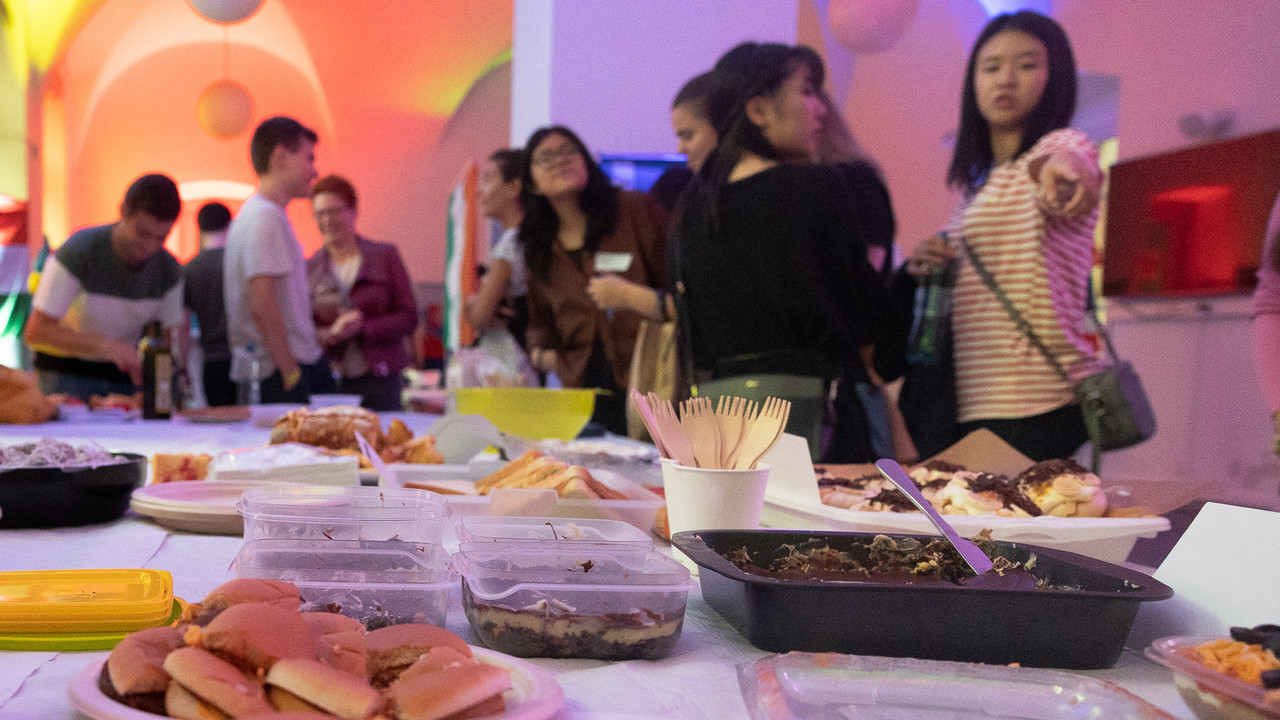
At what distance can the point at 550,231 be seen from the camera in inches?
124

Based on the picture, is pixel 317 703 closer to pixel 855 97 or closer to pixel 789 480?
pixel 789 480

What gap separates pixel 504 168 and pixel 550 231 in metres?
0.66

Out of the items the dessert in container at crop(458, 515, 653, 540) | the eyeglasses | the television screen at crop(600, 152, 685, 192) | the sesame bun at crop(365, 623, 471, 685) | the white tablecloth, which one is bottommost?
the white tablecloth

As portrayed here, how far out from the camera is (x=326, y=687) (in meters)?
0.47

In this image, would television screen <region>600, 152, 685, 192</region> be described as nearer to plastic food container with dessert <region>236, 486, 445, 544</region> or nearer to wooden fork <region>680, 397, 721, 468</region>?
wooden fork <region>680, 397, 721, 468</region>

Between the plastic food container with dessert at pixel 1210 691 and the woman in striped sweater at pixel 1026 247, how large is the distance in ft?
4.83

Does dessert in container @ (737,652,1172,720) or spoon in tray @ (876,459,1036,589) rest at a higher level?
spoon in tray @ (876,459,1036,589)

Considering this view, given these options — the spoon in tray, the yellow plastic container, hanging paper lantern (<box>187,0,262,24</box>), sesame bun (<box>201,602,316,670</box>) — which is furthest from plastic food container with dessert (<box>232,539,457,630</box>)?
hanging paper lantern (<box>187,0,262,24</box>)

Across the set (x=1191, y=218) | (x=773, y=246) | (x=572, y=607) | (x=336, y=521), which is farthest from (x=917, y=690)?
(x=1191, y=218)

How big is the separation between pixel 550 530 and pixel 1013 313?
1.53 m

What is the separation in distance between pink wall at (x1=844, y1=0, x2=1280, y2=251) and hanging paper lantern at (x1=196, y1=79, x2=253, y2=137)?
15.4 ft

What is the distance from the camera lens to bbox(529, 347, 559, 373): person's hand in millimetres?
3152

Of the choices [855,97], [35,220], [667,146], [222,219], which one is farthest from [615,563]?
[35,220]

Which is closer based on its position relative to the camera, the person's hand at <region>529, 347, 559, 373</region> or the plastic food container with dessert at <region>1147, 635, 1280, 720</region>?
the plastic food container with dessert at <region>1147, 635, 1280, 720</region>
